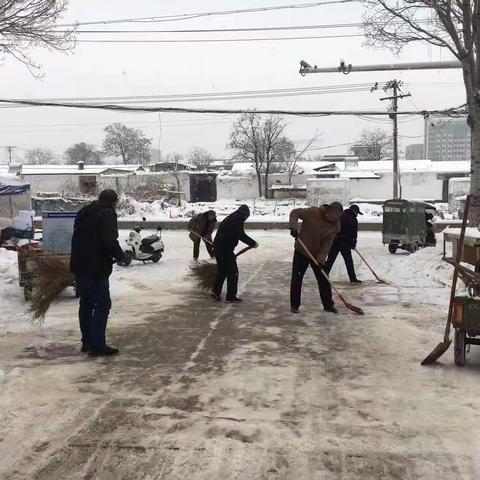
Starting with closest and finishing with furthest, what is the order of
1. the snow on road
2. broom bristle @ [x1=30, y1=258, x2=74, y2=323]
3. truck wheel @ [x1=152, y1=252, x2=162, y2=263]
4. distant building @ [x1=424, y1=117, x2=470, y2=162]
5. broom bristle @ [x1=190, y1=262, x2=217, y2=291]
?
the snow on road
broom bristle @ [x1=30, y1=258, x2=74, y2=323]
broom bristle @ [x1=190, y1=262, x2=217, y2=291]
truck wheel @ [x1=152, y1=252, x2=162, y2=263]
distant building @ [x1=424, y1=117, x2=470, y2=162]

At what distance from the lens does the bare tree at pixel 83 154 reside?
10894 cm

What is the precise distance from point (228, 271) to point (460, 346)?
4298mm

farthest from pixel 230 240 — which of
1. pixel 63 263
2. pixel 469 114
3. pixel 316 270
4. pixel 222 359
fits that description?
pixel 469 114

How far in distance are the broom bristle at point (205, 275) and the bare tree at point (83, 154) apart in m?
102

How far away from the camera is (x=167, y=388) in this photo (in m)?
4.94

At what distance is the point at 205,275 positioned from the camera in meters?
10.1

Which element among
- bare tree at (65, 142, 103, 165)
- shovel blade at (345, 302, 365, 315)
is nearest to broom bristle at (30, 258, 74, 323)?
shovel blade at (345, 302, 365, 315)

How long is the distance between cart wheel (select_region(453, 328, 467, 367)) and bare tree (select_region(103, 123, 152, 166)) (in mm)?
94441

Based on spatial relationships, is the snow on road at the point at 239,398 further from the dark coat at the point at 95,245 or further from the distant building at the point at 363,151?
the distant building at the point at 363,151

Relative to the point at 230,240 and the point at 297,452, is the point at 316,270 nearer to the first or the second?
the point at 230,240

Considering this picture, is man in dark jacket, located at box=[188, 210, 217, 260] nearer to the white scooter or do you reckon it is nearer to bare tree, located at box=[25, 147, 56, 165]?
the white scooter

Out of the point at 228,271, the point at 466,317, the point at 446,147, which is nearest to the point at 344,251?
the point at 228,271

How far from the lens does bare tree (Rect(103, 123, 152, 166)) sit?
97.4 metres

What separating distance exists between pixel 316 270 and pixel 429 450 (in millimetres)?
4453
